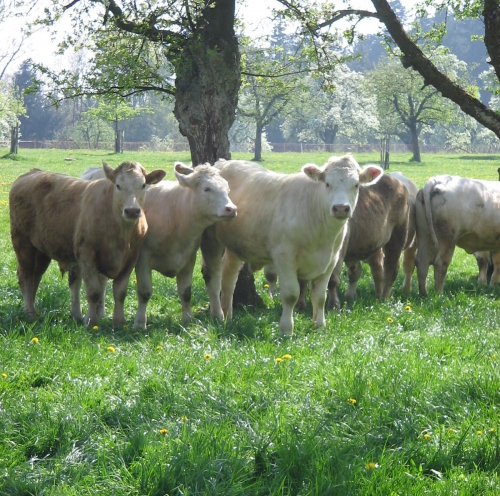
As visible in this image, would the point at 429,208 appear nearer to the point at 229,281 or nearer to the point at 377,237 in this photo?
the point at 377,237

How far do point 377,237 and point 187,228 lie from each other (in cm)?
304

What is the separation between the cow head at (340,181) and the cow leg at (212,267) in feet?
5.39

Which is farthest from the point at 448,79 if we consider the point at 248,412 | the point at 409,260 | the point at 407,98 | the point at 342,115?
the point at 342,115

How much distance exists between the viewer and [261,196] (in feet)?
28.5

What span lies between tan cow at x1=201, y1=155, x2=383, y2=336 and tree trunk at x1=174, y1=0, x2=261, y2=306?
3.62 feet

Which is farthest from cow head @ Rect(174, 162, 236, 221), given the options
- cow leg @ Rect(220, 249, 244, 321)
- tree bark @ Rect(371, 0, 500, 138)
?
tree bark @ Rect(371, 0, 500, 138)

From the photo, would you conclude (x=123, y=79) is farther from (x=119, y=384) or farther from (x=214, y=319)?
(x=119, y=384)

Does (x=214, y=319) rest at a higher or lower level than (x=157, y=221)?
lower

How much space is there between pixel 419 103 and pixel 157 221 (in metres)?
54.9

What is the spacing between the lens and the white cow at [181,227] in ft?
27.4

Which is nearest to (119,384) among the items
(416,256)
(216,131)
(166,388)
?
(166,388)

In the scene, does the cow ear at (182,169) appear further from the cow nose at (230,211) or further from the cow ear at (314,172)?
the cow ear at (314,172)

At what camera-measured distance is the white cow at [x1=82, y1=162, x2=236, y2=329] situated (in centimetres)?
834

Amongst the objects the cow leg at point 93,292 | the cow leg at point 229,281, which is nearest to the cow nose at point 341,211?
the cow leg at point 229,281
